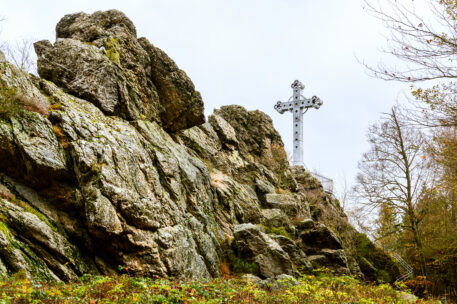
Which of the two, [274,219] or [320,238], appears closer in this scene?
[320,238]

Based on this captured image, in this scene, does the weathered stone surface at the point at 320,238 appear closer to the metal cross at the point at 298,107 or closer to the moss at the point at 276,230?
the moss at the point at 276,230

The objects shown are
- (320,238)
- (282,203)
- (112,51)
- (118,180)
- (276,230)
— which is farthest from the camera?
(282,203)

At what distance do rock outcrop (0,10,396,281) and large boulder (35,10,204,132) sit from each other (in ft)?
0.17

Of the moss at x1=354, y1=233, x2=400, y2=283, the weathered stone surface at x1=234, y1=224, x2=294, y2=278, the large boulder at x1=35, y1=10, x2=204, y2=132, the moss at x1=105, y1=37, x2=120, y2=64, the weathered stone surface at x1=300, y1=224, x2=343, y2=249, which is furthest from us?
the moss at x1=354, y1=233, x2=400, y2=283

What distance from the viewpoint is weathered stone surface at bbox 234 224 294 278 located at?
14.6 m

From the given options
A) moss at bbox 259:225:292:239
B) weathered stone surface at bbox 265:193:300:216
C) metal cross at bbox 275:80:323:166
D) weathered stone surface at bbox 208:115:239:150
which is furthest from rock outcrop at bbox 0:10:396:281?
metal cross at bbox 275:80:323:166

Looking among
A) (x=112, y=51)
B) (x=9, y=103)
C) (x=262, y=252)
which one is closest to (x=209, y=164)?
(x=262, y=252)

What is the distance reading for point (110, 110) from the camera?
13.4 m

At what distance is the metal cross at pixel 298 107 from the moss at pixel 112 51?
27124 mm

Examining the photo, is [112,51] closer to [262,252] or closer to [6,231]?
[6,231]

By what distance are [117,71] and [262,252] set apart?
9969 mm

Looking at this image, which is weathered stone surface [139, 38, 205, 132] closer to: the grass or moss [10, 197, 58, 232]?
moss [10, 197, 58, 232]

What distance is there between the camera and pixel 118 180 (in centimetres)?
1026

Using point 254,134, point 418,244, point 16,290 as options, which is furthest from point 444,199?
point 16,290
